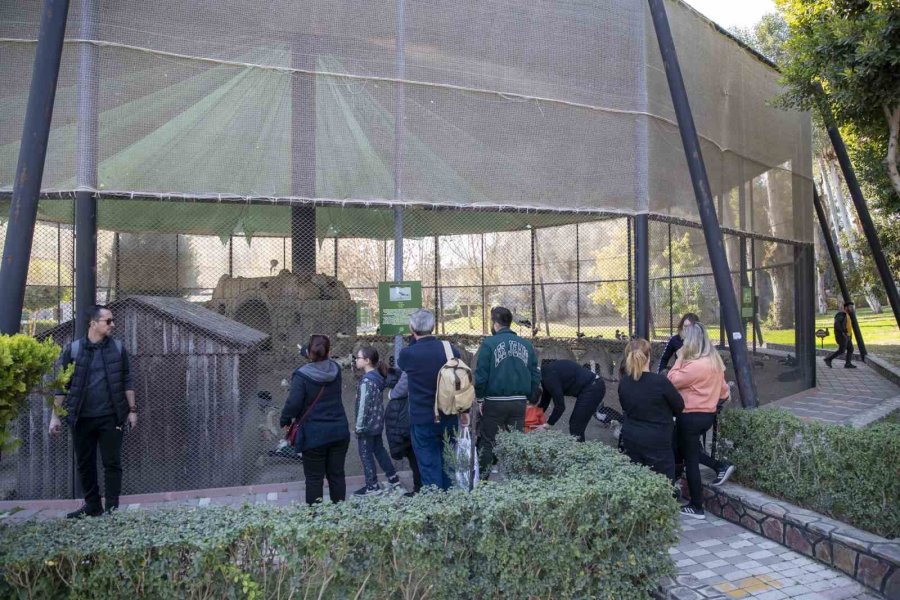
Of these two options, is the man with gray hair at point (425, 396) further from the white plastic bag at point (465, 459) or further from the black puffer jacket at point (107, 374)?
the black puffer jacket at point (107, 374)

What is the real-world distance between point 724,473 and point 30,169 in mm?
6186

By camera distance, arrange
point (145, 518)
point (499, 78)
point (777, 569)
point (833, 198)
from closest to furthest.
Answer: point (145, 518)
point (777, 569)
point (499, 78)
point (833, 198)

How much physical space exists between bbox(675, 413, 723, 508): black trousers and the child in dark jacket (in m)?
2.49

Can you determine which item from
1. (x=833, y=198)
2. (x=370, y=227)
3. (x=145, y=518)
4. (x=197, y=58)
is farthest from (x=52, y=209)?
(x=833, y=198)

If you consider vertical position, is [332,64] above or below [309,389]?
above

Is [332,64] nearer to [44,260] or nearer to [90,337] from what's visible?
[90,337]

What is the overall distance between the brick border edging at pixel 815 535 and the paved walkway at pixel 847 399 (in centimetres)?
290

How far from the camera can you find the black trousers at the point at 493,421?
5352mm

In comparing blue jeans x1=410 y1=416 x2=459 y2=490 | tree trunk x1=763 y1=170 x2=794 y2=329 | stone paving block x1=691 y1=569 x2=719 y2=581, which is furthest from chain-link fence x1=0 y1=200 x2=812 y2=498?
stone paving block x1=691 y1=569 x2=719 y2=581

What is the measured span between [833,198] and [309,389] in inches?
1414

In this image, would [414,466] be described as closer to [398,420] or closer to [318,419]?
[398,420]

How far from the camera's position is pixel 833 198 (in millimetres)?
33594

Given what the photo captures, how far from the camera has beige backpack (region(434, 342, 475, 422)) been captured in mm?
4820

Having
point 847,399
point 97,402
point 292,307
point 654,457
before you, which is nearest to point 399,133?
point 97,402
